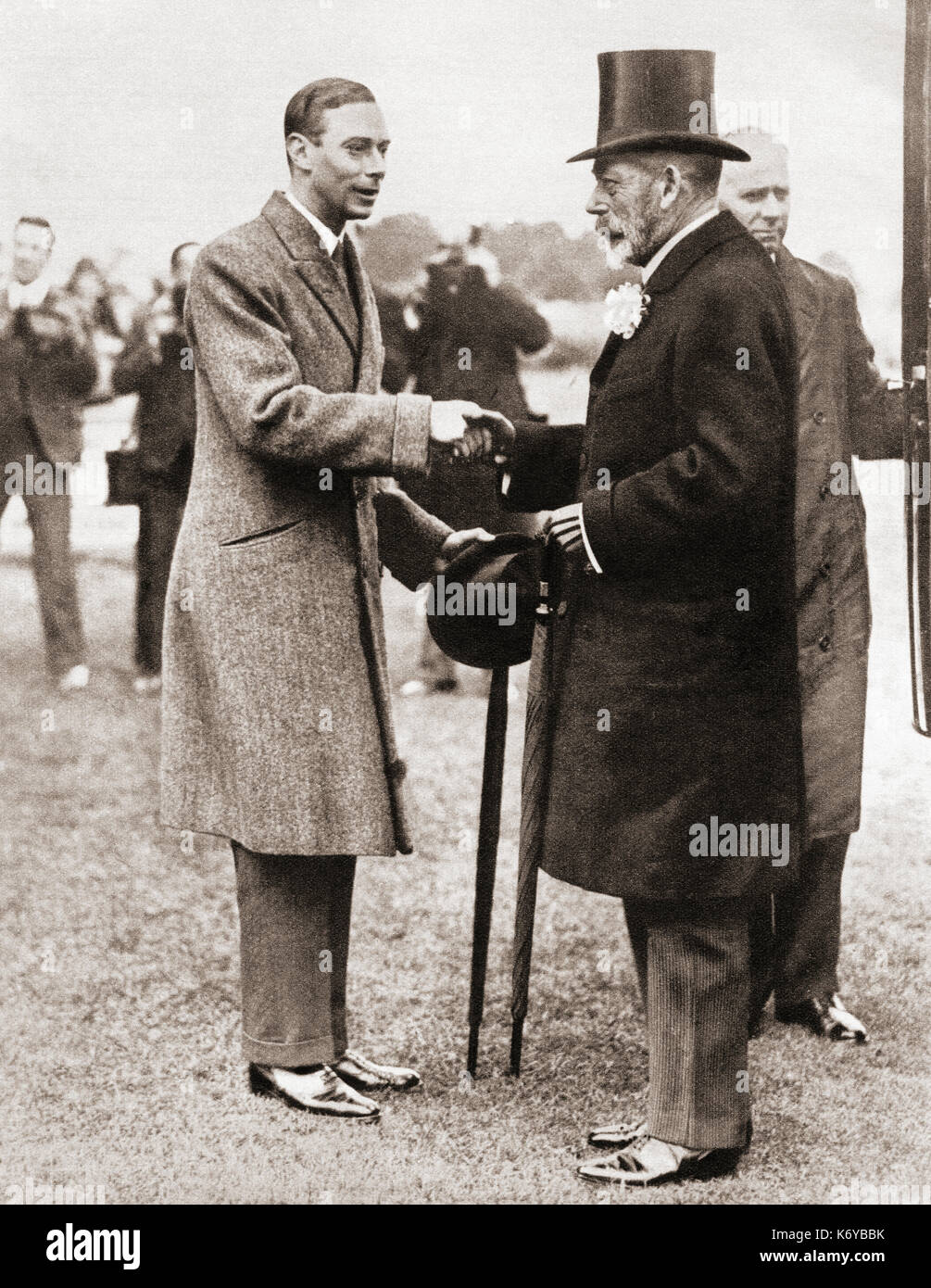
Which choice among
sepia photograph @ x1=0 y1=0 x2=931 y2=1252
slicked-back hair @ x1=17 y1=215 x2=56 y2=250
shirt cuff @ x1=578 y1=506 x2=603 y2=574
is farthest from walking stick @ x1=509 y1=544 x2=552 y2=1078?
slicked-back hair @ x1=17 y1=215 x2=56 y2=250

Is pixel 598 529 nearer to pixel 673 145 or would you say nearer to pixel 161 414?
pixel 673 145

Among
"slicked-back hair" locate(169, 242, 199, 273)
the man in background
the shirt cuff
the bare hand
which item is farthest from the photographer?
"slicked-back hair" locate(169, 242, 199, 273)

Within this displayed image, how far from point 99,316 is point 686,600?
3705mm

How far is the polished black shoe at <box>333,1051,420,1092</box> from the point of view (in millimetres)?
4457

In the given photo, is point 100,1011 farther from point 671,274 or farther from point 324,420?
point 671,274

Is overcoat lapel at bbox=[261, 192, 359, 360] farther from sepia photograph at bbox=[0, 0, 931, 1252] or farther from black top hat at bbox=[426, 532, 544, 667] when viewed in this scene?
black top hat at bbox=[426, 532, 544, 667]

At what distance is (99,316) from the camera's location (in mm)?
6781

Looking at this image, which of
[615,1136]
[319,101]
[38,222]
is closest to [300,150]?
[319,101]

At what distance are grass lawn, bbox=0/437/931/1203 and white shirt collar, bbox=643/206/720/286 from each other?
1.21 m

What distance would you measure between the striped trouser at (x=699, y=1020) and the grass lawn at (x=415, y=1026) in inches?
6.2

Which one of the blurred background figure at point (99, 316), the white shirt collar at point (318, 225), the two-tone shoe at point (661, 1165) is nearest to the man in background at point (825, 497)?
the two-tone shoe at point (661, 1165)

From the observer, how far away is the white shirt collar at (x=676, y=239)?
3.84 meters

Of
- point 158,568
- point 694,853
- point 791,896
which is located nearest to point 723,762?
point 694,853
